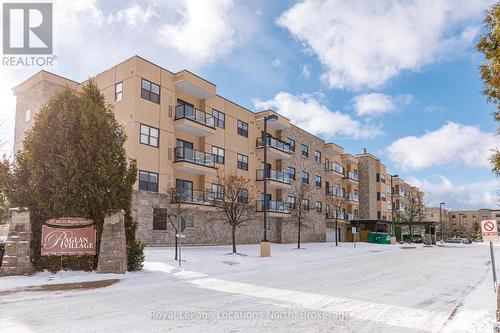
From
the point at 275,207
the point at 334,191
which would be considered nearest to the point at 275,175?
the point at 275,207

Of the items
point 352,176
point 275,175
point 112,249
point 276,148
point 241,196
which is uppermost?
point 276,148

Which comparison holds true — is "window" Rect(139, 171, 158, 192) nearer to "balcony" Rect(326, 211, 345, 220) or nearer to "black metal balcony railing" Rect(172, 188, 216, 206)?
"black metal balcony railing" Rect(172, 188, 216, 206)

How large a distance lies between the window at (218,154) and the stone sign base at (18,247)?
69.2ft

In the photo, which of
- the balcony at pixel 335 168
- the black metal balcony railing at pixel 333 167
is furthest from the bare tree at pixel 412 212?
the black metal balcony railing at pixel 333 167

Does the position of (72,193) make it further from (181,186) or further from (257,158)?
(257,158)

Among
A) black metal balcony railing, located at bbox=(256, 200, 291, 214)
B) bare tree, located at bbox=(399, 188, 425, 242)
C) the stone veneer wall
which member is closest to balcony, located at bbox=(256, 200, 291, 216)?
black metal balcony railing, located at bbox=(256, 200, 291, 214)

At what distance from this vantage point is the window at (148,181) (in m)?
27.7

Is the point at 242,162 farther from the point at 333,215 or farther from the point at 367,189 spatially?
the point at 367,189

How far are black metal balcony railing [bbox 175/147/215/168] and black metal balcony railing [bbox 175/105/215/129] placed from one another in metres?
2.43

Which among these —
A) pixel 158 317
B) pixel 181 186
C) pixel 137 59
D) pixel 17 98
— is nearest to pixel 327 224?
pixel 181 186

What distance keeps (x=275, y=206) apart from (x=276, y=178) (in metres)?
2.93

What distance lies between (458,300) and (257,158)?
3060cm

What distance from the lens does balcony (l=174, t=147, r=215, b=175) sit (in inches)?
1185

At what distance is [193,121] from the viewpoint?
30.8 m
